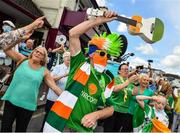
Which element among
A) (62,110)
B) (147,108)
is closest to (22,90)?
(62,110)

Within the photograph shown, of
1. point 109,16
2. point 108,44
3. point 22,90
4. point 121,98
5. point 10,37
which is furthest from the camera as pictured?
point 121,98

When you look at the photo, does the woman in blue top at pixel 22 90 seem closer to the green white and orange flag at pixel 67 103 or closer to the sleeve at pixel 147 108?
the green white and orange flag at pixel 67 103

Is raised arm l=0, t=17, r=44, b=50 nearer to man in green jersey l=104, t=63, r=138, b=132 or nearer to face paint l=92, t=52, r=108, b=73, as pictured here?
face paint l=92, t=52, r=108, b=73

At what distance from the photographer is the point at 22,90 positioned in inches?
202

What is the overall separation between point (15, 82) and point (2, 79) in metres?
2.80

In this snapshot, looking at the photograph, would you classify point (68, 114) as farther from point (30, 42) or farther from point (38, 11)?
point (38, 11)

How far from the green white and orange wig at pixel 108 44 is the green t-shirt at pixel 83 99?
19cm

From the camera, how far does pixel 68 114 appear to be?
11.9 feet

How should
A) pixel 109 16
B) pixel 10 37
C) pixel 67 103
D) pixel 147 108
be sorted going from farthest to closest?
pixel 147 108 → pixel 10 37 → pixel 67 103 → pixel 109 16

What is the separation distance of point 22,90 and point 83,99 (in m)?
1.67

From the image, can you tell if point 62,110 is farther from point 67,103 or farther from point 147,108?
point 147,108

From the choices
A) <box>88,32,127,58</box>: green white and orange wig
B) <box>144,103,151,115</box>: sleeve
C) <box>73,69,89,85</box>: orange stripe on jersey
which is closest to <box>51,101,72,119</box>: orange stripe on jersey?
<box>73,69,89,85</box>: orange stripe on jersey

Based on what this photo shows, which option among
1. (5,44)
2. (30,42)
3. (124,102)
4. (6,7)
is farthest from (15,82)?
(6,7)

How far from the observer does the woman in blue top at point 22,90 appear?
5.05m
